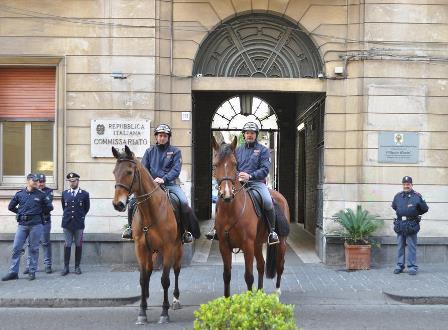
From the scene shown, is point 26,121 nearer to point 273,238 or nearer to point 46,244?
point 46,244

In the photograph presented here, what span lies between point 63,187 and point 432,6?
9088 mm

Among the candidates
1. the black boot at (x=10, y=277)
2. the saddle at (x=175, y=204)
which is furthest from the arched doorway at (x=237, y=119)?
the saddle at (x=175, y=204)

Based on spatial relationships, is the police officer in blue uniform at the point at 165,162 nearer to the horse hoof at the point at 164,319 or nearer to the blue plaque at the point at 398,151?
the horse hoof at the point at 164,319

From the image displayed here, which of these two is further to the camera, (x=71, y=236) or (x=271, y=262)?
(x=71, y=236)

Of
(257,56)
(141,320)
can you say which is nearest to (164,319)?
(141,320)

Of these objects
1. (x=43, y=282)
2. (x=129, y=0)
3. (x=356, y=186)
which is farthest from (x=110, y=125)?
(x=356, y=186)

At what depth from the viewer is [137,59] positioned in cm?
1272

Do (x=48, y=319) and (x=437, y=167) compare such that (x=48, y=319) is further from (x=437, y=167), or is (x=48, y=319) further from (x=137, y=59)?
(x=437, y=167)

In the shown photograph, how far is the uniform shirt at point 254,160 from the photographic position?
29.3 feet

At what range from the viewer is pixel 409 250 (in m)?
11.6

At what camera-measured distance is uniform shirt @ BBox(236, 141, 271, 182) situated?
8922 millimetres

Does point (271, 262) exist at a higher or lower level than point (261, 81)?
lower

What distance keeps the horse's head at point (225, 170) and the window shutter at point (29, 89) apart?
21.6 ft

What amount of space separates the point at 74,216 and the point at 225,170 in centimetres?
502
